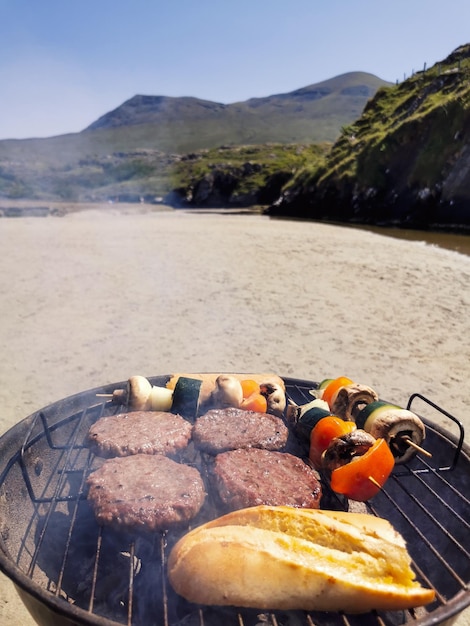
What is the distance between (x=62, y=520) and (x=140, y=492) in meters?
0.93

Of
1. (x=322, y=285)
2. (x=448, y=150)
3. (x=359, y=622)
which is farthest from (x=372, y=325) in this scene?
(x=448, y=150)

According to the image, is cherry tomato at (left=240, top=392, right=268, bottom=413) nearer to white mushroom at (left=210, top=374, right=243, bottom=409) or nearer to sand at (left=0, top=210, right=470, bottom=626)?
white mushroom at (left=210, top=374, right=243, bottom=409)

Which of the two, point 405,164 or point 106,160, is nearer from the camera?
point 405,164

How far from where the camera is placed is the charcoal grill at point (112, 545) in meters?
2.24

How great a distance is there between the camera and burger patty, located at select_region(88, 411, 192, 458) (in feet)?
10.5

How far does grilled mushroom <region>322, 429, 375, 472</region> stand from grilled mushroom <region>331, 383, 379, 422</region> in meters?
0.68

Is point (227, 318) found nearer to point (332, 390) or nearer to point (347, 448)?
point (332, 390)

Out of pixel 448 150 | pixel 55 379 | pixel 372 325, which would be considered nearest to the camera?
pixel 55 379

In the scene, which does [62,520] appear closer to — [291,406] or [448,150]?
[291,406]

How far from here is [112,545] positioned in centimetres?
295

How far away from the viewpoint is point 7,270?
47.5ft

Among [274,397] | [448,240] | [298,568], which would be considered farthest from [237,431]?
[448,240]

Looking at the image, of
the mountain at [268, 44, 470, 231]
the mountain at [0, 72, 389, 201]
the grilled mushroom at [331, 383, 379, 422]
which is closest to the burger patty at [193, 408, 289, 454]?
the grilled mushroom at [331, 383, 379, 422]

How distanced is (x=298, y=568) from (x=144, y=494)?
1064 millimetres
